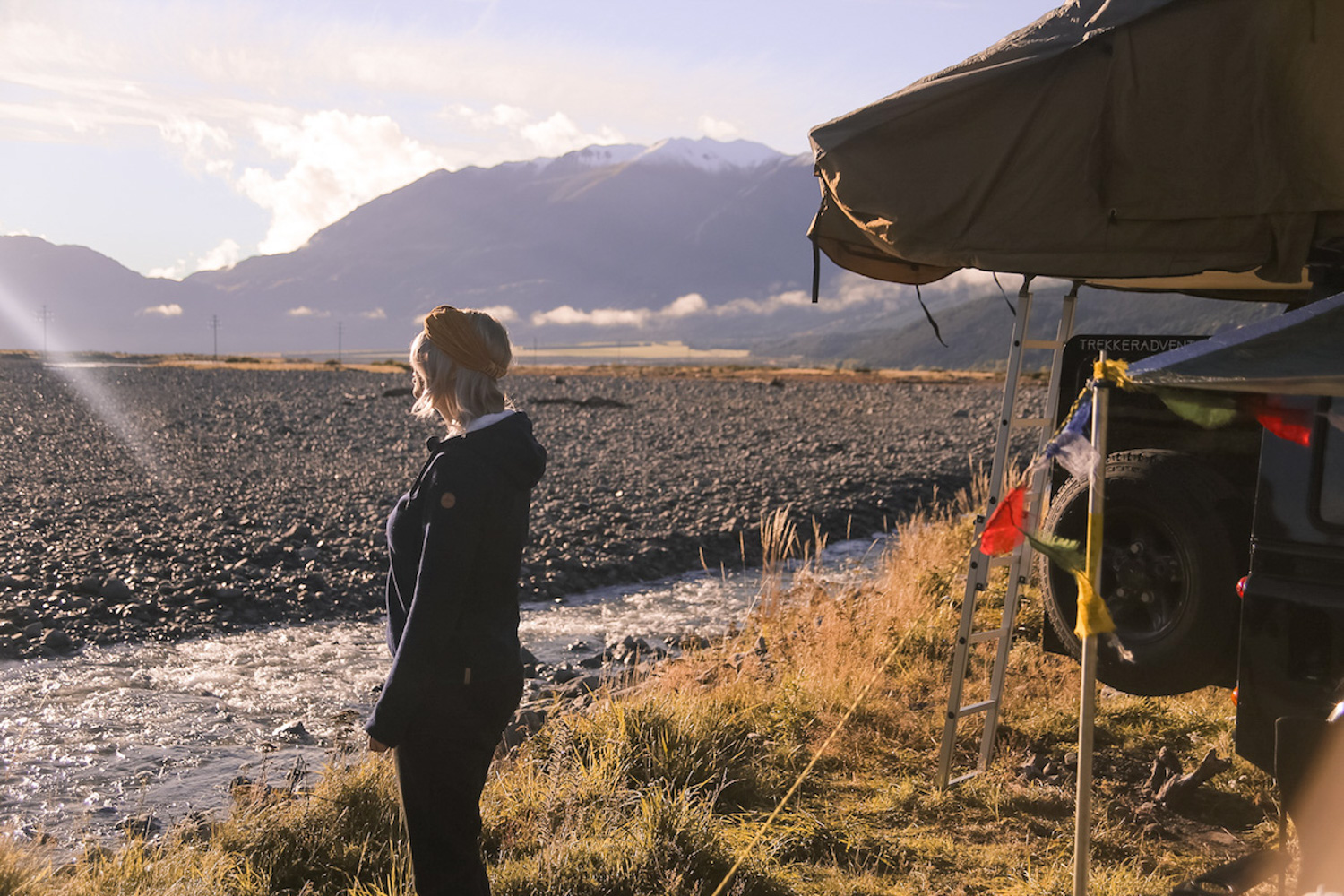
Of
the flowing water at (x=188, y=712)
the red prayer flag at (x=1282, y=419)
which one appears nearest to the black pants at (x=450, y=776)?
the flowing water at (x=188, y=712)

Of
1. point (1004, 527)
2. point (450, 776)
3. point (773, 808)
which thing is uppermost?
point (1004, 527)

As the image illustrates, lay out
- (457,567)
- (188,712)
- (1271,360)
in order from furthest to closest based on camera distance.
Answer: (188,712) → (457,567) → (1271,360)

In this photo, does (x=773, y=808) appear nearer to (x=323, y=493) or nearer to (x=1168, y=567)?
(x=1168, y=567)

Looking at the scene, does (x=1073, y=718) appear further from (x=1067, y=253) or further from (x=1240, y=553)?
(x=1067, y=253)

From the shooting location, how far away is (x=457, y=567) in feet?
10.7

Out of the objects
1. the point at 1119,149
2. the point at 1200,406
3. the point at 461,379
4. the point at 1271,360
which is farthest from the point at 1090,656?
the point at 1119,149

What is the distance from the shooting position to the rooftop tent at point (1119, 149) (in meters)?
4.44

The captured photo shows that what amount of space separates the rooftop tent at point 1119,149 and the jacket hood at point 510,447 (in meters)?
2.42

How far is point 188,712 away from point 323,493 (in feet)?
32.2

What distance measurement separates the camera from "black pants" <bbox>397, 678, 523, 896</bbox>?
335 cm

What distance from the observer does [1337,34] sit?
4.36 m

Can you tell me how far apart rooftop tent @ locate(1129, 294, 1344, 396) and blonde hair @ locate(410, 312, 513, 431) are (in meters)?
1.96

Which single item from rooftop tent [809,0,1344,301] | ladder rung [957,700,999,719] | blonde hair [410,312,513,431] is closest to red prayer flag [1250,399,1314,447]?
rooftop tent [809,0,1344,301]

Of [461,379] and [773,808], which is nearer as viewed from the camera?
[461,379]
